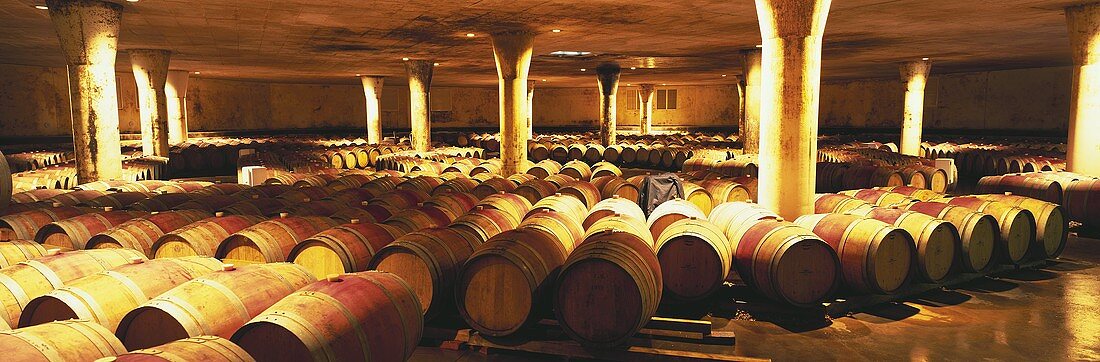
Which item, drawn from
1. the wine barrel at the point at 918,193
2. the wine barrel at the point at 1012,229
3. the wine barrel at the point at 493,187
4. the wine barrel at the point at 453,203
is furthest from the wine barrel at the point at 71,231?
the wine barrel at the point at 918,193

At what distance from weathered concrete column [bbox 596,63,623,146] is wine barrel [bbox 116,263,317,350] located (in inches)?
817

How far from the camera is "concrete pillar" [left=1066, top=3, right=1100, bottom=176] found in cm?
1134

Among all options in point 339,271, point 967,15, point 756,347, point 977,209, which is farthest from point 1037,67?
point 339,271

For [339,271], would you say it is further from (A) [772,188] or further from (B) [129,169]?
(B) [129,169]

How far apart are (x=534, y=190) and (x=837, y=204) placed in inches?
175

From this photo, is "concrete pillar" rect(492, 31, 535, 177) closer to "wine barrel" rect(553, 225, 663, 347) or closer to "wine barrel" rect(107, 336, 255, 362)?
"wine barrel" rect(553, 225, 663, 347)

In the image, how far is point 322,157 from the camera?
19.7 meters

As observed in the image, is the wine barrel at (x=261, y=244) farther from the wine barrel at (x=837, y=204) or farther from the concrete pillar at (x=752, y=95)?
the concrete pillar at (x=752, y=95)

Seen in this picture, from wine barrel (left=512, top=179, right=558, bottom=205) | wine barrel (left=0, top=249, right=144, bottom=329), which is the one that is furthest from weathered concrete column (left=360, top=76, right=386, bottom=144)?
wine barrel (left=0, top=249, right=144, bottom=329)

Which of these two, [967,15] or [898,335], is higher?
[967,15]

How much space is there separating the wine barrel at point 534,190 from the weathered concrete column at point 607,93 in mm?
14200

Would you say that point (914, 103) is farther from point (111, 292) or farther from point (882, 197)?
point (111, 292)

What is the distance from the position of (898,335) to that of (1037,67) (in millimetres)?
26581

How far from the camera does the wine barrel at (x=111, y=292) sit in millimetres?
3971
